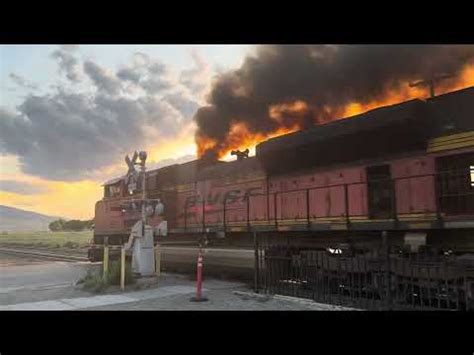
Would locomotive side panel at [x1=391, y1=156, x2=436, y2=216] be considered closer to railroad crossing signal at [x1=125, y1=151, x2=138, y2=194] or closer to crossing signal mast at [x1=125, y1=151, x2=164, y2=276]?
crossing signal mast at [x1=125, y1=151, x2=164, y2=276]

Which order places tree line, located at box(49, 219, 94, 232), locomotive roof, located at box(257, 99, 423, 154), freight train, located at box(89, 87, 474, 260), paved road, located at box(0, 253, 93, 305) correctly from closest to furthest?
freight train, located at box(89, 87, 474, 260) < locomotive roof, located at box(257, 99, 423, 154) < paved road, located at box(0, 253, 93, 305) < tree line, located at box(49, 219, 94, 232)

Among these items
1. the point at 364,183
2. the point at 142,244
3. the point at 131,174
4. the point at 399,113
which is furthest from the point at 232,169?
the point at 399,113

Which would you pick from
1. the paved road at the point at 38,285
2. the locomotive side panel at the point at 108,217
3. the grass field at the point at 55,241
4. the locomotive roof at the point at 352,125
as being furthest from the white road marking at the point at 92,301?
the grass field at the point at 55,241

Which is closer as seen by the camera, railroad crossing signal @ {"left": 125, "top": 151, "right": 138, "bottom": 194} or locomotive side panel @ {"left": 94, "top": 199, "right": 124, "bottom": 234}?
railroad crossing signal @ {"left": 125, "top": 151, "right": 138, "bottom": 194}

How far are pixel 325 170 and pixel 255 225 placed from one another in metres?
2.60

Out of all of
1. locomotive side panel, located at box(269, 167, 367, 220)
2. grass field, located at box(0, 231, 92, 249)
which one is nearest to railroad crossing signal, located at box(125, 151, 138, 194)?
locomotive side panel, located at box(269, 167, 367, 220)

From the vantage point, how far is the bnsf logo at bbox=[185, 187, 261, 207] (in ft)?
44.4

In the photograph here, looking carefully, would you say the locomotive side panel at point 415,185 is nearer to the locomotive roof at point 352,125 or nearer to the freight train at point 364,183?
the freight train at point 364,183

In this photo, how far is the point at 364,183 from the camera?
32.7 feet

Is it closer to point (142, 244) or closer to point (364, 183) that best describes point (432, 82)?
point (364, 183)

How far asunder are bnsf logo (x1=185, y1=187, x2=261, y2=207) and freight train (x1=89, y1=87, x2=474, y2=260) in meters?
0.03

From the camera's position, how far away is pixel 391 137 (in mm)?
9906

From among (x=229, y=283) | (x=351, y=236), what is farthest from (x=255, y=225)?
(x=351, y=236)

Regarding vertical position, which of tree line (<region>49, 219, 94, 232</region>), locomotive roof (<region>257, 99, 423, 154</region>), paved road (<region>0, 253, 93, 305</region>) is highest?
locomotive roof (<region>257, 99, 423, 154</region>)
